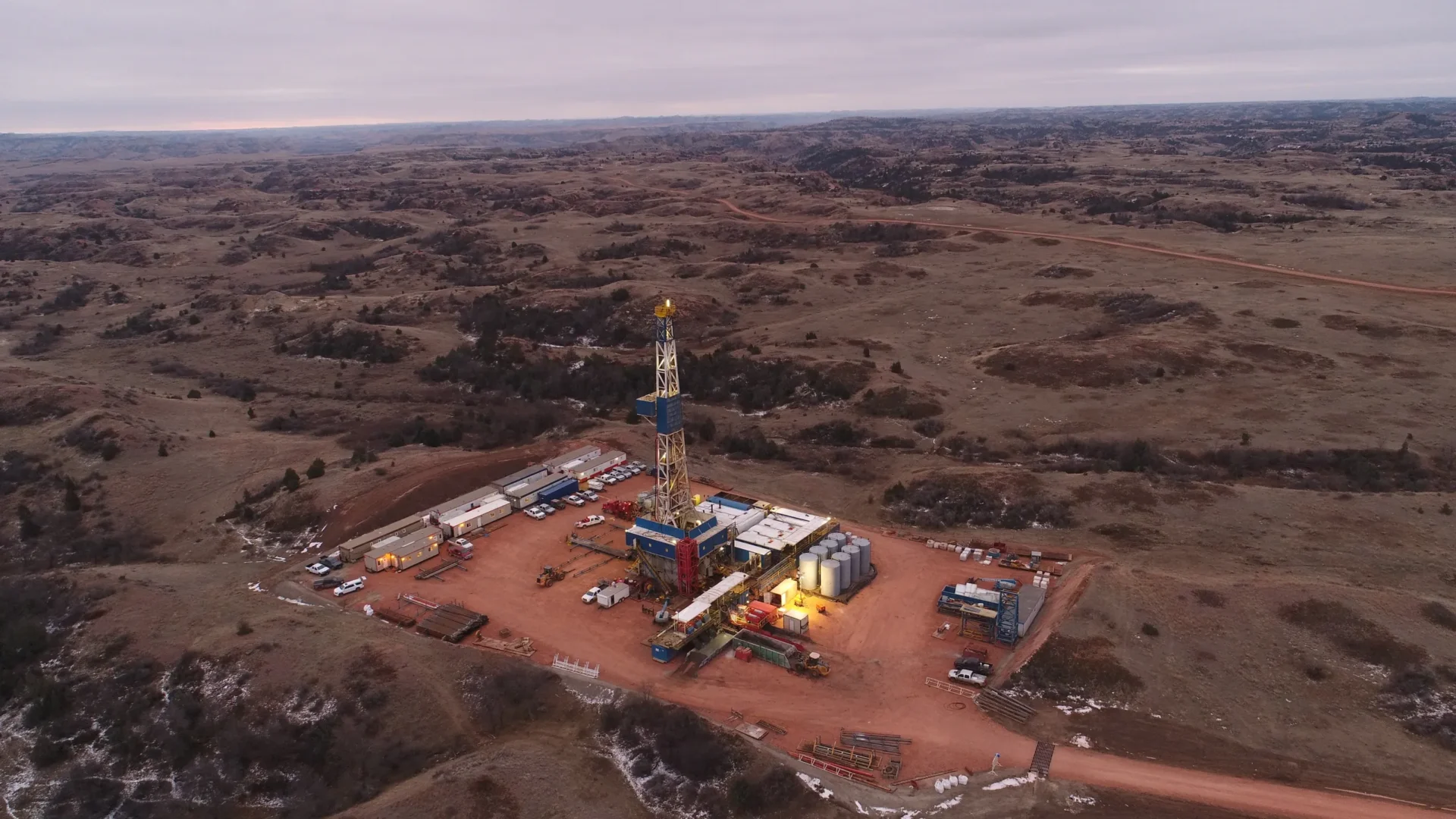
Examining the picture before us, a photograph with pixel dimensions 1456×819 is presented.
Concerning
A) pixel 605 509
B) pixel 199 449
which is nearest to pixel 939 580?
pixel 605 509

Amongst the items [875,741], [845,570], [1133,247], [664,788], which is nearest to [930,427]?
[845,570]

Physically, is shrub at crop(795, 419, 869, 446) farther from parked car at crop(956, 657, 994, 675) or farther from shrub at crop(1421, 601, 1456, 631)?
shrub at crop(1421, 601, 1456, 631)

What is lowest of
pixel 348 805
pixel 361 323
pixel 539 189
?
pixel 348 805

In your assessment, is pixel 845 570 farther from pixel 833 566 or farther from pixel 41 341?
pixel 41 341

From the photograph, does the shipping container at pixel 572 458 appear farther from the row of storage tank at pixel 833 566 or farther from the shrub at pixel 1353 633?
the shrub at pixel 1353 633

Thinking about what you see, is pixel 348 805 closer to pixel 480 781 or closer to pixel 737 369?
pixel 480 781

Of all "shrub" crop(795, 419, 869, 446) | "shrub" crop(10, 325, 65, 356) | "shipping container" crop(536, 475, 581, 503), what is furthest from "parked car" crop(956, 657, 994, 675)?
"shrub" crop(10, 325, 65, 356)
